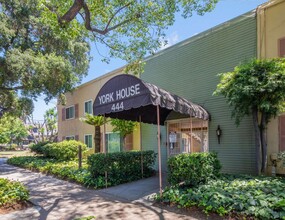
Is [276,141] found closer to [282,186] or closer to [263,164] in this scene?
[263,164]

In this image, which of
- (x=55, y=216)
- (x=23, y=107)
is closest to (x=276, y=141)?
(x=55, y=216)

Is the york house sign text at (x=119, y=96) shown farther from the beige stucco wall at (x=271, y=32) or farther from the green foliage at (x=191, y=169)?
the beige stucco wall at (x=271, y=32)

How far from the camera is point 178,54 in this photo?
11492mm

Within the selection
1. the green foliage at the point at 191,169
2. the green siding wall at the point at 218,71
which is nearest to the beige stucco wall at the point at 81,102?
the green siding wall at the point at 218,71

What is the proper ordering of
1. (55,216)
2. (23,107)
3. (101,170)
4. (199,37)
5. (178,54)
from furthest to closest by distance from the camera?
(23,107) → (178,54) → (199,37) → (101,170) → (55,216)

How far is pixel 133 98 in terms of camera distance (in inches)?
282

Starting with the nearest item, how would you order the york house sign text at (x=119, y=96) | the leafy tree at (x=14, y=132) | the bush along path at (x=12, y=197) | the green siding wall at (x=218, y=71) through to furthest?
the bush along path at (x=12, y=197), the york house sign text at (x=119, y=96), the green siding wall at (x=218, y=71), the leafy tree at (x=14, y=132)

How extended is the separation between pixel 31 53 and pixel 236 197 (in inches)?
539

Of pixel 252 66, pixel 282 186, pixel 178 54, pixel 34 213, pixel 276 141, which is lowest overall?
pixel 34 213

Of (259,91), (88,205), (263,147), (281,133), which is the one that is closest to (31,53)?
(88,205)

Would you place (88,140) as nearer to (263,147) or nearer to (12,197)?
(12,197)

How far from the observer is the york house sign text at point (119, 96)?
7145 millimetres

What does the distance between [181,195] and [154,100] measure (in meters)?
2.47

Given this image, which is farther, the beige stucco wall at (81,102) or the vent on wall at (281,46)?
the beige stucco wall at (81,102)
